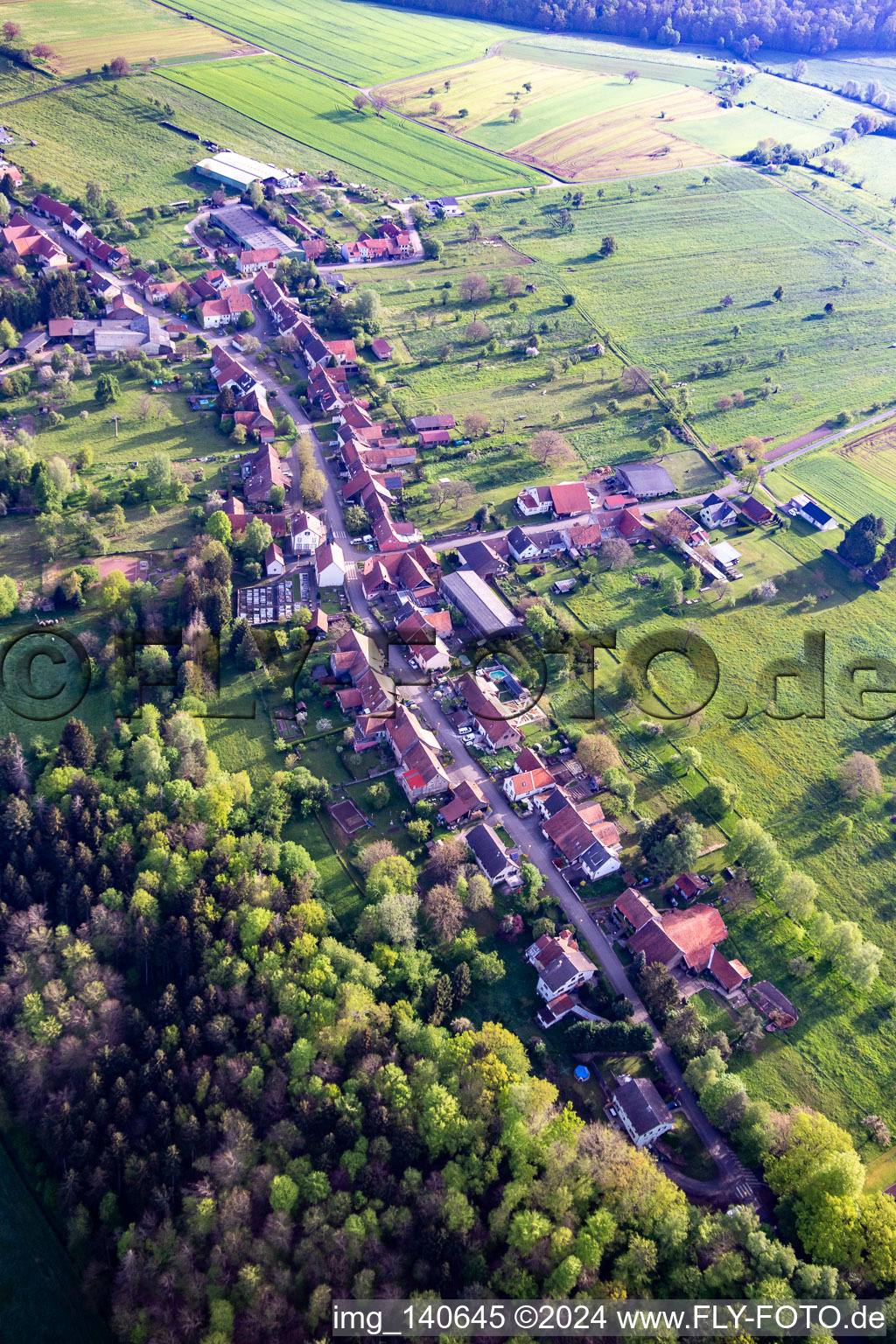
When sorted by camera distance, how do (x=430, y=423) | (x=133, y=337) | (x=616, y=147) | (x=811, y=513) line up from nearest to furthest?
1. (x=811, y=513)
2. (x=430, y=423)
3. (x=133, y=337)
4. (x=616, y=147)

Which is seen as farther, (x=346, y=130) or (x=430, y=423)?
(x=346, y=130)

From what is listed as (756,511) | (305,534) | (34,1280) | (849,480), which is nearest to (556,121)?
(849,480)

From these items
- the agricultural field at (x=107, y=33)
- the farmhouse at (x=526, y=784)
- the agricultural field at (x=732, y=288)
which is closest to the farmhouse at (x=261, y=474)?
the farmhouse at (x=526, y=784)

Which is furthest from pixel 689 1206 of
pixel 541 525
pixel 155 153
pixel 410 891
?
pixel 155 153

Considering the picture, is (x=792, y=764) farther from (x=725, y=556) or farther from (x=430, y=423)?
(x=430, y=423)

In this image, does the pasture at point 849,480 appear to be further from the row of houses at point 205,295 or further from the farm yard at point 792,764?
the row of houses at point 205,295

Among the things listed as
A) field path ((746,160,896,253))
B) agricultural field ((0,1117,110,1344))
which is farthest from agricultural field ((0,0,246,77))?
agricultural field ((0,1117,110,1344))

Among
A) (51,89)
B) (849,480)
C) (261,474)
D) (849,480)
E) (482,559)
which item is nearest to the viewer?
(482,559)

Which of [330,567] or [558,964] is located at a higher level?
[330,567]
